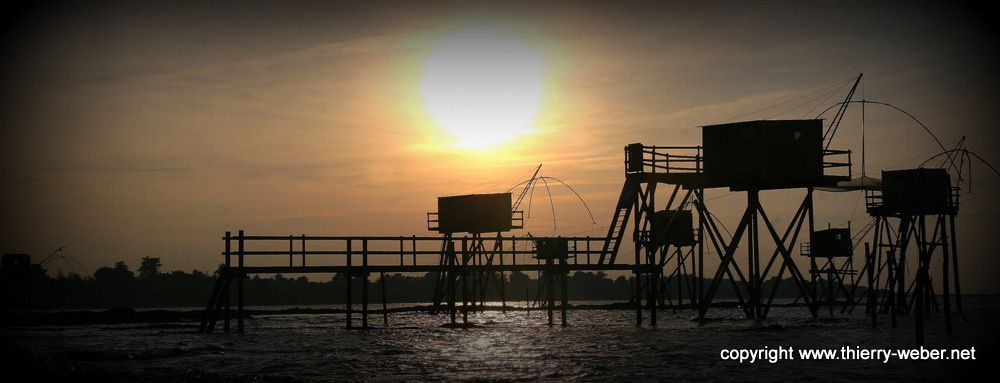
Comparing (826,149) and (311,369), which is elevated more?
(826,149)

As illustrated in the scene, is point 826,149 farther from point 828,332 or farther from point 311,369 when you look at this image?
point 311,369

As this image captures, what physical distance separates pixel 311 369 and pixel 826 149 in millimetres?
26501

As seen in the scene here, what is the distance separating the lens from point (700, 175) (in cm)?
4622

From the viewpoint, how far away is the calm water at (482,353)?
26.0 m

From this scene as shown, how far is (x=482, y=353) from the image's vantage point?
32.8 m

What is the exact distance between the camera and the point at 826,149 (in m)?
45.1

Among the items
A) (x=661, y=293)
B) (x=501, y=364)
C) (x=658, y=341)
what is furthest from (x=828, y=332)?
(x=661, y=293)

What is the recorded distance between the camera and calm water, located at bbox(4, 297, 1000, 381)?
2598 cm

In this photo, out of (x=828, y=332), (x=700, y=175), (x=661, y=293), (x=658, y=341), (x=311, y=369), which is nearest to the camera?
(x=311, y=369)

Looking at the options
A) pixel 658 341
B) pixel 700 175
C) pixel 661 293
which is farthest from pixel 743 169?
pixel 661 293

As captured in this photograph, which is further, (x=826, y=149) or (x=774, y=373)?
(x=826, y=149)

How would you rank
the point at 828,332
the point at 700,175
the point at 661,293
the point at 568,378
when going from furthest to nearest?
1. the point at 661,293
2. the point at 700,175
3. the point at 828,332
4. the point at 568,378

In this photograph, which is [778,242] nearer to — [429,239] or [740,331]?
[740,331]

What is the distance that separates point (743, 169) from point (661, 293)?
4171cm
